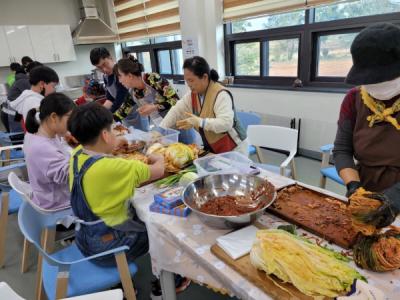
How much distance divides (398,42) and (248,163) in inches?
33.5

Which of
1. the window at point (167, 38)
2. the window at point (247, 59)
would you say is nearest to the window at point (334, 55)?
the window at point (247, 59)

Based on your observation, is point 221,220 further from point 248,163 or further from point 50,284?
point 50,284

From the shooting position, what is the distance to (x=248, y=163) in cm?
153

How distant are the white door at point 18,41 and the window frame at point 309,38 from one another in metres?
3.92

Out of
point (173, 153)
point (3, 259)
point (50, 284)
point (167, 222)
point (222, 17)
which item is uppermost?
point (222, 17)

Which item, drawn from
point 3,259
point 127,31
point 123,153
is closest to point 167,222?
point 123,153

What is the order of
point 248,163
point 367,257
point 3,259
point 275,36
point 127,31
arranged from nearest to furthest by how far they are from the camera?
point 367,257
point 248,163
point 3,259
point 275,36
point 127,31

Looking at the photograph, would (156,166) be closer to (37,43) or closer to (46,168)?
(46,168)

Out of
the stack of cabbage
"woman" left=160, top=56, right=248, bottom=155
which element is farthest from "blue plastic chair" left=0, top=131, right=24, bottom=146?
the stack of cabbage

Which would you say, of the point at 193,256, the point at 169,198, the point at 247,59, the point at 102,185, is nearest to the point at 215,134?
the point at 169,198

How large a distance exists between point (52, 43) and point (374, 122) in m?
6.04

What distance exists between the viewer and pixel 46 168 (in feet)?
5.24

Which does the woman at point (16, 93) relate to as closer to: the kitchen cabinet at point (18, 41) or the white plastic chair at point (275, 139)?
the kitchen cabinet at point (18, 41)

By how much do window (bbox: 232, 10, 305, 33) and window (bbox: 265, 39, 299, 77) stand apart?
21cm
